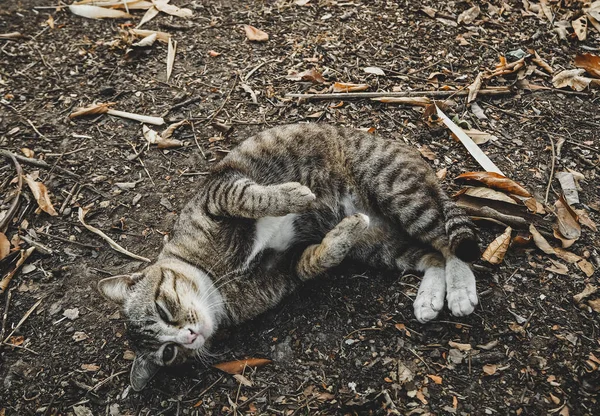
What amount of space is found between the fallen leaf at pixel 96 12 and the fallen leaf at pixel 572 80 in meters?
4.92

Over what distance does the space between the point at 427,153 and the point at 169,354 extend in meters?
2.71

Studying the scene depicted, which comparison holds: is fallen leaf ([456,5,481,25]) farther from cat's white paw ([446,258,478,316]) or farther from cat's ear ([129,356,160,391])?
cat's ear ([129,356,160,391])

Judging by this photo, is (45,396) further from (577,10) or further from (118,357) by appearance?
(577,10)

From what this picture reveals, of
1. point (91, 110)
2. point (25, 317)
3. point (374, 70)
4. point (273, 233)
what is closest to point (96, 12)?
point (91, 110)

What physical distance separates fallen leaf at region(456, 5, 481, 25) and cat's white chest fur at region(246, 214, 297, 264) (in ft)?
10.6

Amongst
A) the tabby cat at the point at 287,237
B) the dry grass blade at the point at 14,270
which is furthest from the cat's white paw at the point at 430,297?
the dry grass blade at the point at 14,270

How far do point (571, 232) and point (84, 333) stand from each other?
11.9 feet

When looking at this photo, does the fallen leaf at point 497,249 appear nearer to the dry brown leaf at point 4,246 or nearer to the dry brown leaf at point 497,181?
the dry brown leaf at point 497,181

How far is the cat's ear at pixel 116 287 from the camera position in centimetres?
338

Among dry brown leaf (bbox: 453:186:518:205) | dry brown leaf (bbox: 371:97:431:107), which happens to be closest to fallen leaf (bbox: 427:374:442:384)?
dry brown leaf (bbox: 453:186:518:205)

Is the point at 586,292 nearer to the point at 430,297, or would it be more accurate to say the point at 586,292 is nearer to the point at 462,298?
the point at 462,298

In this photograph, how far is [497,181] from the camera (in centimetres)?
393

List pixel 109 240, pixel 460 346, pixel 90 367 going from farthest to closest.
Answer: pixel 109 240, pixel 90 367, pixel 460 346

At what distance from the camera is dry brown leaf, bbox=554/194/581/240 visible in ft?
11.9
